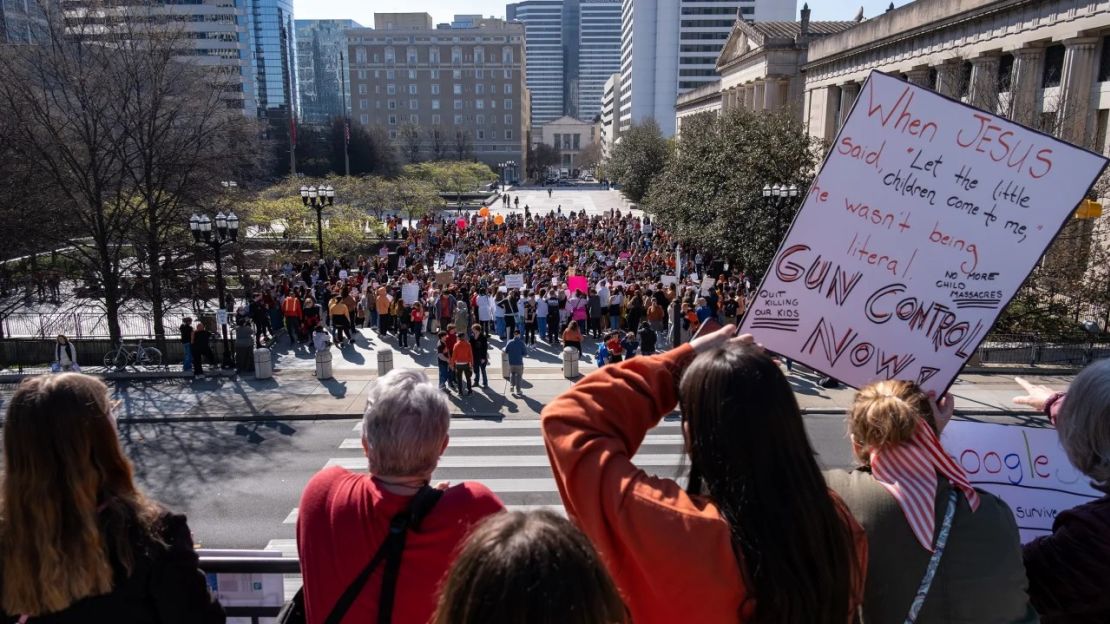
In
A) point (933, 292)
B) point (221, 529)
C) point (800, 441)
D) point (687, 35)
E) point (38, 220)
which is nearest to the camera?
point (800, 441)

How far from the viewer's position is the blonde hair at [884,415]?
2221mm

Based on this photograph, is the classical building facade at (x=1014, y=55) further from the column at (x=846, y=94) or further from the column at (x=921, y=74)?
the column at (x=846, y=94)

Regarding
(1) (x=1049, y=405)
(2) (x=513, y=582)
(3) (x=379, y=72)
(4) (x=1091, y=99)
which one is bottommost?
(1) (x=1049, y=405)

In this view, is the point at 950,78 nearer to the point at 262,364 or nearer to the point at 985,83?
the point at 985,83

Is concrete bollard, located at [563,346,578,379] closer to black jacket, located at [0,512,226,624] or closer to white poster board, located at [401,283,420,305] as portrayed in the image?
white poster board, located at [401,283,420,305]

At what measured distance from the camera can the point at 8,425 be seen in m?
2.14

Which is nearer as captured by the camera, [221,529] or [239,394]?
[221,529]

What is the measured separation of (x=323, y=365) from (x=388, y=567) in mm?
15985

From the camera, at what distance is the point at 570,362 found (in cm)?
1697

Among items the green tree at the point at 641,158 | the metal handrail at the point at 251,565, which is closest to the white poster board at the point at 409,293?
the metal handrail at the point at 251,565

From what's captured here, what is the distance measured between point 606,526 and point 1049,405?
7.30 feet

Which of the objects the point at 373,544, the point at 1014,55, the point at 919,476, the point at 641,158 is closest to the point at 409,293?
the point at 373,544

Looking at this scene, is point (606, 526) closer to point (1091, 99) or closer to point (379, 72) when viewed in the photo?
point (1091, 99)

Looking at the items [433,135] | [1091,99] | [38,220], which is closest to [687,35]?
[433,135]
